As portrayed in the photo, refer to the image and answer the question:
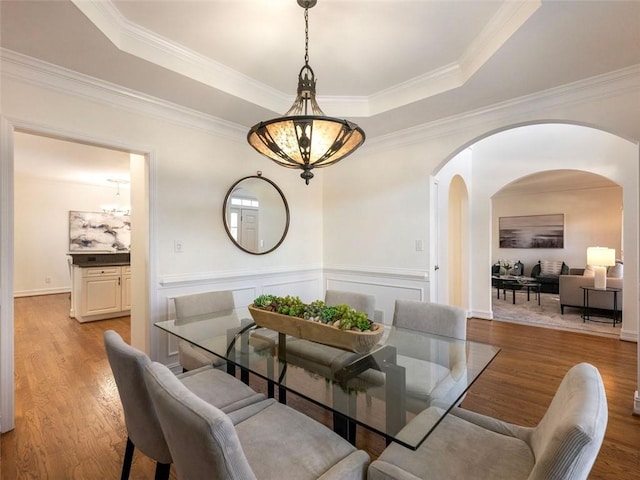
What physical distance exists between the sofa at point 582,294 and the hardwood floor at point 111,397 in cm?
134

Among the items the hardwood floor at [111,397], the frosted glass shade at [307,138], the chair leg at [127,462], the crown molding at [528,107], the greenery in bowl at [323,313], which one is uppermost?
the crown molding at [528,107]

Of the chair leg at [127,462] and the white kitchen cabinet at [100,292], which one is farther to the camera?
the white kitchen cabinet at [100,292]

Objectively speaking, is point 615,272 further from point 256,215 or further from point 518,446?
point 256,215

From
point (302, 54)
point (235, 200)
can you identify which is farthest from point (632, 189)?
point (235, 200)

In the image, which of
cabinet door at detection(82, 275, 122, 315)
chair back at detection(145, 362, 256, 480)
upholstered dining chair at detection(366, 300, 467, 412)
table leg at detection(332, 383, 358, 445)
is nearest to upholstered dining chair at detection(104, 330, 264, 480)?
chair back at detection(145, 362, 256, 480)

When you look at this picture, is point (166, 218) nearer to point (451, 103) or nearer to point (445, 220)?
point (451, 103)

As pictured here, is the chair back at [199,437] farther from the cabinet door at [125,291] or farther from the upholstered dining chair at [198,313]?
the cabinet door at [125,291]

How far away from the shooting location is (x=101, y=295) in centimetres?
493

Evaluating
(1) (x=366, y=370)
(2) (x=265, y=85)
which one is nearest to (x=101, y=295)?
(2) (x=265, y=85)

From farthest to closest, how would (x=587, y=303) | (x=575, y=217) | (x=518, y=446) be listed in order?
(x=575, y=217), (x=587, y=303), (x=518, y=446)

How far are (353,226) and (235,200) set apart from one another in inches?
58.4

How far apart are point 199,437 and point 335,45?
2.38 m

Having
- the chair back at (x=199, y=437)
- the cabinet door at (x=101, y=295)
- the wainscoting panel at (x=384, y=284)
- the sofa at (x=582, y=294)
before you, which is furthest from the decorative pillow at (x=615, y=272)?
the cabinet door at (x=101, y=295)

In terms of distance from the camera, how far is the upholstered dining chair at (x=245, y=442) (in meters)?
0.82
